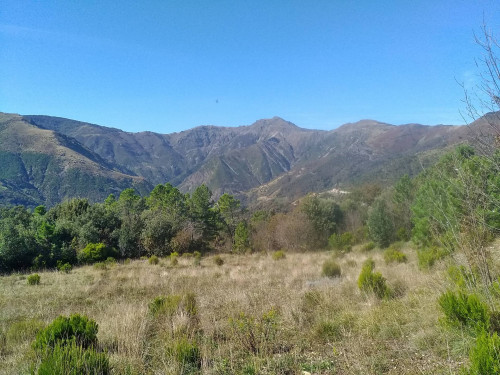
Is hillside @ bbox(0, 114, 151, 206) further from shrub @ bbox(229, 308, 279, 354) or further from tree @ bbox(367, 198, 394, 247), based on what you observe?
shrub @ bbox(229, 308, 279, 354)

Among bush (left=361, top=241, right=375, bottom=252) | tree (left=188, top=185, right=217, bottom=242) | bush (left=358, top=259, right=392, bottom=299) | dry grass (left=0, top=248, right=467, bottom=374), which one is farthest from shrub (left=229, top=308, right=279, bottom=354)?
tree (left=188, top=185, right=217, bottom=242)

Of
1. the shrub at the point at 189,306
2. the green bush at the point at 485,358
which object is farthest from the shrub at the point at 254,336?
the green bush at the point at 485,358

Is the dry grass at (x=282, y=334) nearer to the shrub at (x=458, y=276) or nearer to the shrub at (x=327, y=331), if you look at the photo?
A: the shrub at (x=327, y=331)

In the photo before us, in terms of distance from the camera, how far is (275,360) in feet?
13.2

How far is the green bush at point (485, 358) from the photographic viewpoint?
252cm

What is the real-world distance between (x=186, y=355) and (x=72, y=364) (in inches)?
52.5

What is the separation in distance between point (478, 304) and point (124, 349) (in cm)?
491

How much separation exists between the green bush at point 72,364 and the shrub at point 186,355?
799 mm

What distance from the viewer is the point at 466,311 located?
3.87m

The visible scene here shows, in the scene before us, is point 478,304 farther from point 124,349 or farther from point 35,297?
point 35,297

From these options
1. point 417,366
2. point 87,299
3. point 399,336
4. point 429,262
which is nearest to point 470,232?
point 399,336

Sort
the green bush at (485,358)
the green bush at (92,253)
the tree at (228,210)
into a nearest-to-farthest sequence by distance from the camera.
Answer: the green bush at (485,358), the green bush at (92,253), the tree at (228,210)

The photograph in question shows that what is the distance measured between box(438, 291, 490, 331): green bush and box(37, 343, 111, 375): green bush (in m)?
4.52

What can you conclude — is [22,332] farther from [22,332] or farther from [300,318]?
[300,318]
